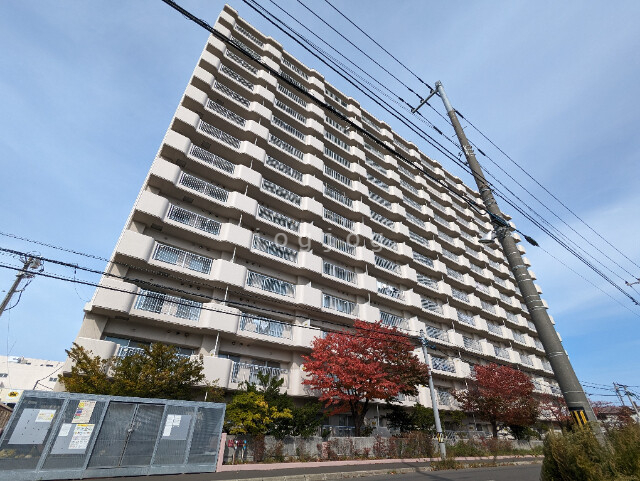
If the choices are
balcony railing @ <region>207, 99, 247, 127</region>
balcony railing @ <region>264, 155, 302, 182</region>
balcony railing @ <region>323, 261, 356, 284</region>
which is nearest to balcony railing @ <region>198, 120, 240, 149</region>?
balcony railing @ <region>207, 99, 247, 127</region>

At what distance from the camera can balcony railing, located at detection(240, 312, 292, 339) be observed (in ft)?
60.4

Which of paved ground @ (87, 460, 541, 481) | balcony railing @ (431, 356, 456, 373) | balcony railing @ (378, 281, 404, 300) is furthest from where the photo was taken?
balcony railing @ (378, 281, 404, 300)

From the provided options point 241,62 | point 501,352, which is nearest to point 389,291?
point 501,352

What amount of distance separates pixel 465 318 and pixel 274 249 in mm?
24031

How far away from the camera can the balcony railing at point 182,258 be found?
1733 centimetres

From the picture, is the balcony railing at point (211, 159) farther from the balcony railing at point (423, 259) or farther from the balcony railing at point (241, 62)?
the balcony railing at point (423, 259)

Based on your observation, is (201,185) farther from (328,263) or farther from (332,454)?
(332,454)

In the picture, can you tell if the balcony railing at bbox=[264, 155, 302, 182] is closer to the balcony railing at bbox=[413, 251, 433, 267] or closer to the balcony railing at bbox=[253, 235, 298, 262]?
the balcony railing at bbox=[253, 235, 298, 262]

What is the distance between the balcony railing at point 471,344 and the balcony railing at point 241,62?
3345 centimetres

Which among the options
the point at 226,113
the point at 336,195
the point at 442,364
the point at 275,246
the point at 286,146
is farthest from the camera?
the point at 336,195

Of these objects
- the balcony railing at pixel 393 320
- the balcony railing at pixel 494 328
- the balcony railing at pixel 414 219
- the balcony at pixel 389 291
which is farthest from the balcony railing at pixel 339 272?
the balcony railing at pixel 494 328

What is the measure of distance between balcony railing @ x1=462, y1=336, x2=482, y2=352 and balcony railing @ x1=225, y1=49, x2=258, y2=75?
1317 inches

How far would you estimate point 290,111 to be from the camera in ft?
97.3

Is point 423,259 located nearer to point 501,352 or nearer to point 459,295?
point 459,295
